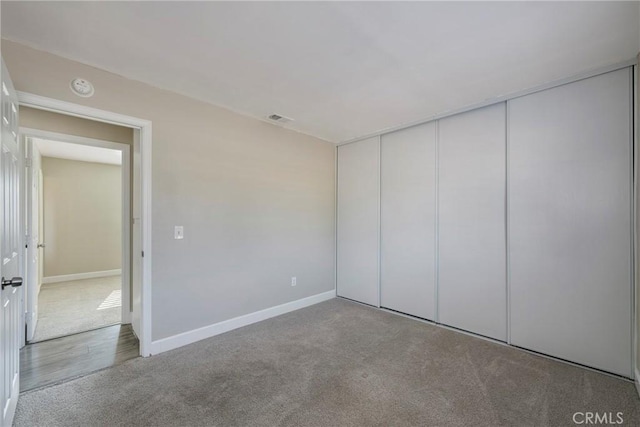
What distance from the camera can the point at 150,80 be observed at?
2469 millimetres

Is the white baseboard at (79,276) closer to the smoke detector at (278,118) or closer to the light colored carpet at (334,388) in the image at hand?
the light colored carpet at (334,388)

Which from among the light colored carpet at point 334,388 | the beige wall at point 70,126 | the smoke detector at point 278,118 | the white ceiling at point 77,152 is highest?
the smoke detector at point 278,118

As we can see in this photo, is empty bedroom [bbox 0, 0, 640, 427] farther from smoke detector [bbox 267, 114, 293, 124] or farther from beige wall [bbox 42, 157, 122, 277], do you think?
beige wall [bbox 42, 157, 122, 277]

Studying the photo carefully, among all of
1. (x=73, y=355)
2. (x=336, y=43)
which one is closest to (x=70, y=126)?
(x=73, y=355)

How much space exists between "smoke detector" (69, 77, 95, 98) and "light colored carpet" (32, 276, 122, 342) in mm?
2570

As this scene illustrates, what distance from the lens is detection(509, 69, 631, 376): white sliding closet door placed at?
86.7 inches

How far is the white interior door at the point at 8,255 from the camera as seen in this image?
1.48m

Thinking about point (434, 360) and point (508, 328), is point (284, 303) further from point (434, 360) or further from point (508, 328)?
point (508, 328)

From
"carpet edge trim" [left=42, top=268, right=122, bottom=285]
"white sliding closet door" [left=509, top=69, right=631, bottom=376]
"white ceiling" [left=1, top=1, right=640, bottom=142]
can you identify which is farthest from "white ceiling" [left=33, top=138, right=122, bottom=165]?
"white sliding closet door" [left=509, top=69, right=631, bottom=376]

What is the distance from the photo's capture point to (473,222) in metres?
3.01

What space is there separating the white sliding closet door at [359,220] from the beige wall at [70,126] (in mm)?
2884

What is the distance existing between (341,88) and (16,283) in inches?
105

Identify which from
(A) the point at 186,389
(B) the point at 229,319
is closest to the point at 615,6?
(A) the point at 186,389

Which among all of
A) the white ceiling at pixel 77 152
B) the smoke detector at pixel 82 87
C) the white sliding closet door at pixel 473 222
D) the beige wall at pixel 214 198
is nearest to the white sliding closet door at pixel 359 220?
the beige wall at pixel 214 198
